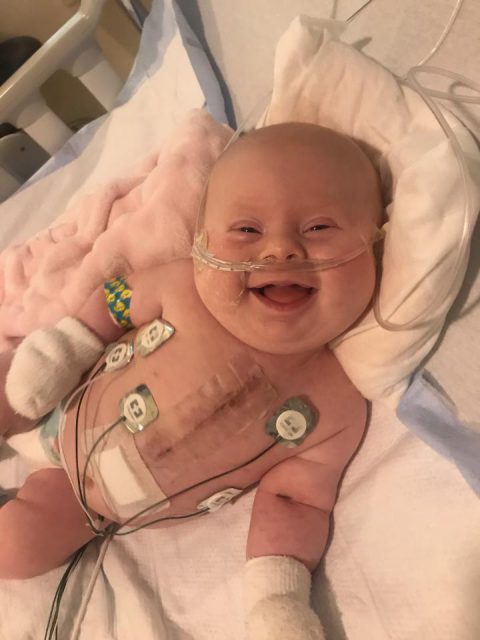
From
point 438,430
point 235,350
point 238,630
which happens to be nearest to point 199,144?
point 235,350

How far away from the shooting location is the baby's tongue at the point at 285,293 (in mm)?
Answer: 789

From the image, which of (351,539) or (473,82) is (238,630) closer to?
(351,539)

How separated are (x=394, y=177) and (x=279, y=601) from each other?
2.01 feet

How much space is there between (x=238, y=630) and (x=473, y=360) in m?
0.52

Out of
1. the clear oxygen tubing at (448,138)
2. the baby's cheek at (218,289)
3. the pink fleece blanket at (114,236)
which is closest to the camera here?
the clear oxygen tubing at (448,138)

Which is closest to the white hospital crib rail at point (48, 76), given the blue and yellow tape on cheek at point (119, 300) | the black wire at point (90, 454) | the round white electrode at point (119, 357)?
the blue and yellow tape on cheek at point (119, 300)

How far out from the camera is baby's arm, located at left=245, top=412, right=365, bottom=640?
0.75 metres

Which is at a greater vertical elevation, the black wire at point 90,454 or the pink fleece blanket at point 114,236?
the pink fleece blanket at point 114,236

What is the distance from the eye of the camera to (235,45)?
45.9 inches

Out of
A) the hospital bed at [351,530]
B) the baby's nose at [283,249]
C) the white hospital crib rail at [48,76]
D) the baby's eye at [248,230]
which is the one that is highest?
the white hospital crib rail at [48,76]

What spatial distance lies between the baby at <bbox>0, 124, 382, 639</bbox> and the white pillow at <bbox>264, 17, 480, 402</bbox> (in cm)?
4

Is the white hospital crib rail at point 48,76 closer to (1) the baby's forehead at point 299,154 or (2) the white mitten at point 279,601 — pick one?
(1) the baby's forehead at point 299,154

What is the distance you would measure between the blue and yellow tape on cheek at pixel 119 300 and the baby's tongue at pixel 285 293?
12.2 inches

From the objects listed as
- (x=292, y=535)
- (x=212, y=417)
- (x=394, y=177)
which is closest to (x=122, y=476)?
(x=212, y=417)
